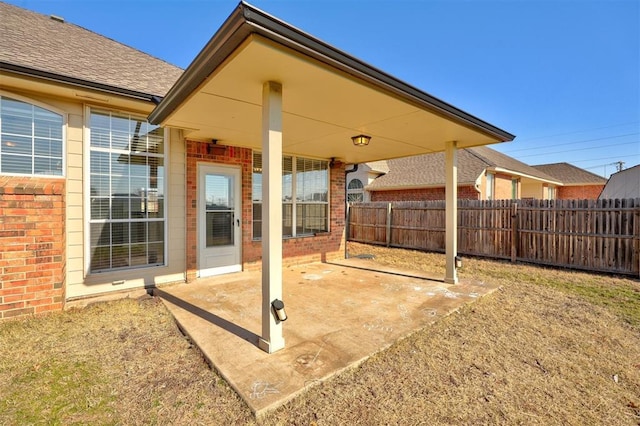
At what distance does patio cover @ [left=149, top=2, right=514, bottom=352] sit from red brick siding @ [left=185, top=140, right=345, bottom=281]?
1.56 ft

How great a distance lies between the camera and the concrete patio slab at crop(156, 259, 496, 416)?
2.69 metres

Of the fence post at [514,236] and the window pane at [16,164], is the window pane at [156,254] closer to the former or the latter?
the window pane at [16,164]

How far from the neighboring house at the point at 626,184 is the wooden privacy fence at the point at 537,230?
6290mm

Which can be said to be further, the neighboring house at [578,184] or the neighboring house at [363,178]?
the neighboring house at [578,184]

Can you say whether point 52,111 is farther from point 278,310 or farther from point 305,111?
point 278,310

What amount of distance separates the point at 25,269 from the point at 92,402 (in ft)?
8.64

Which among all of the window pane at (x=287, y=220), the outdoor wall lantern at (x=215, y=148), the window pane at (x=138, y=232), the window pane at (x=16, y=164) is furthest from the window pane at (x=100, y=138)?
the window pane at (x=287, y=220)

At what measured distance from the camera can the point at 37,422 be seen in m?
2.12

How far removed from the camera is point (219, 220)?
20.4 ft

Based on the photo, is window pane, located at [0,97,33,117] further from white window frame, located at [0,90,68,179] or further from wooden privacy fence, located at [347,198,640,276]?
wooden privacy fence, located at [347,198,640,276]

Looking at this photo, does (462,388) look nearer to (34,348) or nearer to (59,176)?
(34,348)

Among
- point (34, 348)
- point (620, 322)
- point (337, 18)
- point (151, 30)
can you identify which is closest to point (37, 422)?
point (34, 348)

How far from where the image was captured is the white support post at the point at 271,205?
3.04 m

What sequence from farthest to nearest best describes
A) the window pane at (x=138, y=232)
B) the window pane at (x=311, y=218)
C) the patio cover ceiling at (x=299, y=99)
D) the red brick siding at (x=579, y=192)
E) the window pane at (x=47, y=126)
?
the red brick siding at (x=579, y=192)
the window pane at (x=311, y=218)
the window pane at (x=138, y=232)
the window pane at (x=47, y=126)
the patio cover ceiling at (x=299, y=99)
